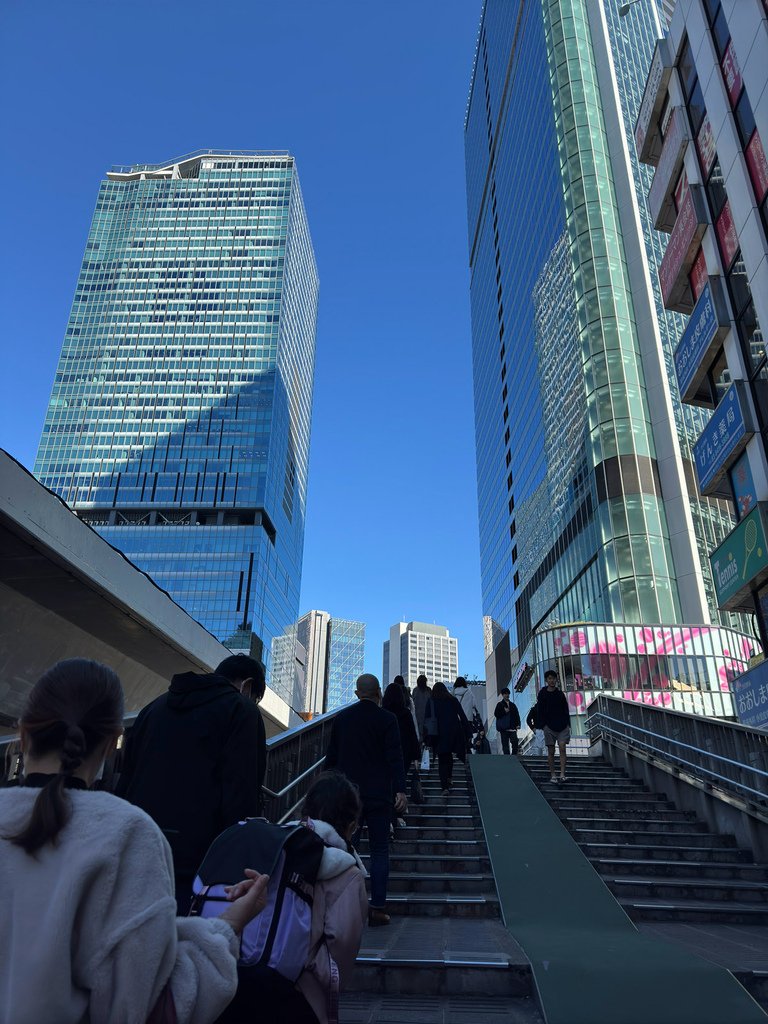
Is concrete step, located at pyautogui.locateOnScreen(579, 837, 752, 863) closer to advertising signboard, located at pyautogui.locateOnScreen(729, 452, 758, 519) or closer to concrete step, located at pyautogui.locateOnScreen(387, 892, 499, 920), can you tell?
concrete step, located at pyautogui.locateOnScreen(387, 892, 499, 920)

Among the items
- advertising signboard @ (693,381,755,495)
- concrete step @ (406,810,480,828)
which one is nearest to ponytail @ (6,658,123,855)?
concrete step @ (406,810,480,828)

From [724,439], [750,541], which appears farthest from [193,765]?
[724,439]

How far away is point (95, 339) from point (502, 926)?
117653mm

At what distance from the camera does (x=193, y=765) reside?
2.92 metres

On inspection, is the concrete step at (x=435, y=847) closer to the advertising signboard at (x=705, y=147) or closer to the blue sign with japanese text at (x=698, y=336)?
the blue sign with japanese text at (x=698, y=336)

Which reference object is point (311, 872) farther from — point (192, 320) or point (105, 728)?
point (192, 320)

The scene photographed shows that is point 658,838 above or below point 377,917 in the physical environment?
above

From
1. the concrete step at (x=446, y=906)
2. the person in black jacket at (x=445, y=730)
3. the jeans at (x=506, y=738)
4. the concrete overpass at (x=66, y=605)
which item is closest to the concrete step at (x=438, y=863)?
the concrete step at (x=446, y=906)

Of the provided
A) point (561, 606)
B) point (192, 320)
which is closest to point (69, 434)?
point (192, 320)

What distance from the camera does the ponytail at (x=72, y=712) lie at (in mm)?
1540

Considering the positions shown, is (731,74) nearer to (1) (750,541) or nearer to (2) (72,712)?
(1) (750,541)

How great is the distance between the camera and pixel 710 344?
18.8 metres

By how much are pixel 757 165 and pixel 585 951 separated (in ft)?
56.6

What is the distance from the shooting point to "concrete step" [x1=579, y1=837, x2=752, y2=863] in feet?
23.4
